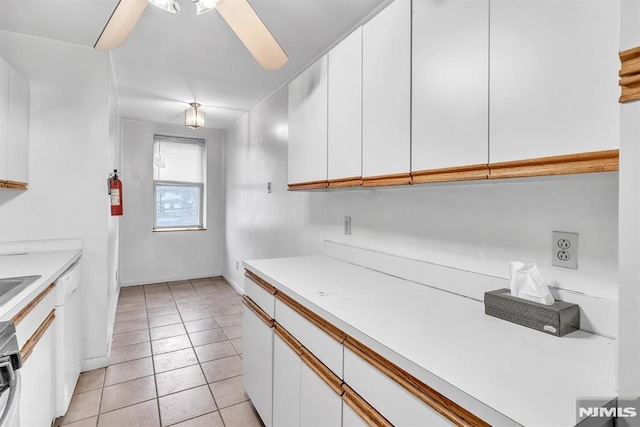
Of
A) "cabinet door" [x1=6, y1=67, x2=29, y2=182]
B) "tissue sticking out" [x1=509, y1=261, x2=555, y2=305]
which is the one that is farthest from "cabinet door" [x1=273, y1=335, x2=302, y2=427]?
"cabinet door" [x1=6, y1=67, x2=29, y2=182]

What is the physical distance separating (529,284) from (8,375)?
169cm

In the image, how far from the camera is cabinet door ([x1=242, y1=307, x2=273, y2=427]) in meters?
1.73

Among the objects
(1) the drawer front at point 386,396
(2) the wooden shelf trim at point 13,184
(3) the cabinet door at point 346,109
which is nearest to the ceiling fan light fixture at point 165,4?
(3) the cabinet door at point 346,109

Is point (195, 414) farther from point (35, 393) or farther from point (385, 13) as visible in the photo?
point (385, 13)

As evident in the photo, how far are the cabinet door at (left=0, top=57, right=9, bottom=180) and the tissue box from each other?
2.72 m

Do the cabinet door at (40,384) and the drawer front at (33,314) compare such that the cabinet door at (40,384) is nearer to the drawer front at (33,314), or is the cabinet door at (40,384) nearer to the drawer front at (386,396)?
the drawer front at (33,314)

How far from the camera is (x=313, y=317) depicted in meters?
1.33

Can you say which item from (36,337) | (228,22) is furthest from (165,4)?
(36,337)

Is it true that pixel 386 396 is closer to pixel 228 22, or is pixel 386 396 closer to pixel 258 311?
pixel 258 311

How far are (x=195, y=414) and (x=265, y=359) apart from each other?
700 millimetres

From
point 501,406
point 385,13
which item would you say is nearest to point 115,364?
point 501,406

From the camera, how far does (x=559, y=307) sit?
1.02m

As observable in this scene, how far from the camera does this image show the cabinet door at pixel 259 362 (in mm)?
1730

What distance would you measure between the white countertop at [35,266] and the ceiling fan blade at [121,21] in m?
1.26
